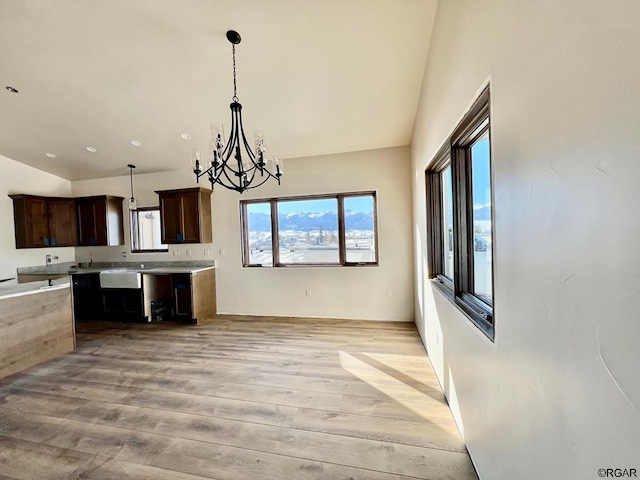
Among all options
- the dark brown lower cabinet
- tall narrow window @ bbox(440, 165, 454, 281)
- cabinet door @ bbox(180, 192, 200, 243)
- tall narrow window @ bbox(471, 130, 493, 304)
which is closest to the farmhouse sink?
the dark brown lower cabinet

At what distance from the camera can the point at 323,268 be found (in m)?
4.50

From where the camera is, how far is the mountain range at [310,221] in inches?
173

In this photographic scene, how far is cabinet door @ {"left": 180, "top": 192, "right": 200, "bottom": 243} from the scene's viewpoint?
4.69 m

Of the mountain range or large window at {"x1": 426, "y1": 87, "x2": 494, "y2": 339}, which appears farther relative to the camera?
the mountain range

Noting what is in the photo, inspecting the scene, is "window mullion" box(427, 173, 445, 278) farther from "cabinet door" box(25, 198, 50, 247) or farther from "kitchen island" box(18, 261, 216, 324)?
"cabinet door" box(25, 198, 50, 247)

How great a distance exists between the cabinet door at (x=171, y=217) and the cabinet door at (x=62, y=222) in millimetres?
2092

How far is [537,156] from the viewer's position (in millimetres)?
893

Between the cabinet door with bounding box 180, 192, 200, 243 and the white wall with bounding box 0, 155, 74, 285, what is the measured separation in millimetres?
2982

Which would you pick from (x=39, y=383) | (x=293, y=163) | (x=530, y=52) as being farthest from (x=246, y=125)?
(x=39, y=383)

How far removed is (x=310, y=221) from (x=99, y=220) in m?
4.16

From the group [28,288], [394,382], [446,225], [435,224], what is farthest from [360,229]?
[28,288]

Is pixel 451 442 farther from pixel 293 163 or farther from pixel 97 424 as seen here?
pixel 293 163

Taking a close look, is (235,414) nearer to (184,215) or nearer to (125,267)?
(184,215)

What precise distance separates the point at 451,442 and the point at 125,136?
527cm
